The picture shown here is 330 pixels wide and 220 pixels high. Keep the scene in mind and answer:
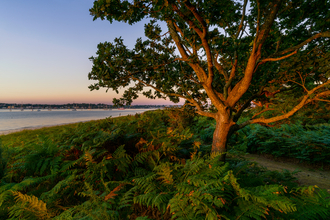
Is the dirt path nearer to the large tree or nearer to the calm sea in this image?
the large tree

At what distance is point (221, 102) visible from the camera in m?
3.94

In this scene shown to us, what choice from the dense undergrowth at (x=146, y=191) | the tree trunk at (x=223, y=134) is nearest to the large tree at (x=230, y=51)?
the tree trunk at (x=223, y=134)

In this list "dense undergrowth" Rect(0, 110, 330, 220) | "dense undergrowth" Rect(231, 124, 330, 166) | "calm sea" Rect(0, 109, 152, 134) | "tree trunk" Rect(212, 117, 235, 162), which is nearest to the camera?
"dense undergrowth" Rect(0, 110, 330, 220)

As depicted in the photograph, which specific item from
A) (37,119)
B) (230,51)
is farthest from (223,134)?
(37,119)

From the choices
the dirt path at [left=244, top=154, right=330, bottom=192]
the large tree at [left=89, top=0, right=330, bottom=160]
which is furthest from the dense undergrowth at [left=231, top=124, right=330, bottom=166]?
the large tree at [left=89, top=0, right=330, bottom=160]

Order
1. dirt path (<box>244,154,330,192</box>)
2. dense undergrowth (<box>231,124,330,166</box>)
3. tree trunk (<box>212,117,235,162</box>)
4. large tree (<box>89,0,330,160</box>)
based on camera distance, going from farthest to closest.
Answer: dense undergrowth (<box>231,124,330,166</box>)
dirt path (<box>244,154,330,192</box>)
tree trunk (<box>212,117,235,162</box>)
large tree (<box>89,0,330,160</box>)

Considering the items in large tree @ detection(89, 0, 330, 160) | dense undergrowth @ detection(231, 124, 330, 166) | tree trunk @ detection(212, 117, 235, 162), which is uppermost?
large tree @ detection(89, 0, 330, 160)

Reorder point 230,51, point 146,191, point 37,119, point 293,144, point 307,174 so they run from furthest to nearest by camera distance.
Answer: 1. point 37,119
2. point 293,144
3. point 307,174
4. point 230,51
5. point 146,191

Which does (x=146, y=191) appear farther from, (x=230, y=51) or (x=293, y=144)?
(x=293, y=144)

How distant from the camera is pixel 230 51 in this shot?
12.0 ft

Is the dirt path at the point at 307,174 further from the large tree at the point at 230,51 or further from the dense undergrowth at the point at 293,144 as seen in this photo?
the large tree at the point at 230,51

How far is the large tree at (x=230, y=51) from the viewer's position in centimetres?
313

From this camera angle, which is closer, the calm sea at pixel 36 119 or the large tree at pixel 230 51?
the large tree at pixel 230 51

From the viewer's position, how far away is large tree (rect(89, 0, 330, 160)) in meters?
3.13
